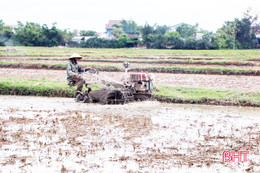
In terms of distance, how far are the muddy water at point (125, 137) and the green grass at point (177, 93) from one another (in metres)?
0.56

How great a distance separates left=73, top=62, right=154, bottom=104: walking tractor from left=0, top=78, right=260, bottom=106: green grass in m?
0.88

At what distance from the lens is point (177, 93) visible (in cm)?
1049

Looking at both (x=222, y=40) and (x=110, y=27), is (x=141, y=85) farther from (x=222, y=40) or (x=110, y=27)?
(x=110, y=27)

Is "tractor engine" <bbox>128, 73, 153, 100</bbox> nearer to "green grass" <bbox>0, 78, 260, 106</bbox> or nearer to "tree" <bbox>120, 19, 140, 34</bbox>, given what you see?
"green grass" <bbox>0, 78, 260, 106</bbox>

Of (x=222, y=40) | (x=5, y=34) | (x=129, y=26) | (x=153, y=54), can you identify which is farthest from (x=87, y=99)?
(x=129, y=26)

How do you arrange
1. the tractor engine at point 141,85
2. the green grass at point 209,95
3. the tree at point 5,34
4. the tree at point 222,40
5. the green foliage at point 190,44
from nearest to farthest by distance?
the tractor engine at point 141,85, the green grass at point 209,95, the green foliage at point 190,44, the tree at point 222,40, the tree at point 5,34

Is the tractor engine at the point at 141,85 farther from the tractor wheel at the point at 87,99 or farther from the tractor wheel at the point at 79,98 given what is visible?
the tractor wheel at the point at 79,98

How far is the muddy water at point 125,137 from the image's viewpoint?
457 centimetres

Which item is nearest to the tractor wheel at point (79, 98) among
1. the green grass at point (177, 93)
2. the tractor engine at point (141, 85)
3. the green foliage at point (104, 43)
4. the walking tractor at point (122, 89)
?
the walking tractor at point (122, 89)

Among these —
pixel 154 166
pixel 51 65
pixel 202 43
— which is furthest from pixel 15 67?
pixel 202 43

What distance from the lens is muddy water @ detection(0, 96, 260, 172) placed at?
457 cm

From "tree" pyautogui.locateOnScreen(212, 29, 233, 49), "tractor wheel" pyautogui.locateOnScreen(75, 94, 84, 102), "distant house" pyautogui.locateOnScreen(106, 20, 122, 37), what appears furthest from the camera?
"distant house" pyautogui.locateOnScreen(106, 20, 122, 37)

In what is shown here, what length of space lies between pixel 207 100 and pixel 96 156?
18.4 ft

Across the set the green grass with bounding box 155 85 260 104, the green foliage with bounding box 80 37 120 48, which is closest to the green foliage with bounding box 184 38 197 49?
the green foliage with bounding box 80 37 120 48
